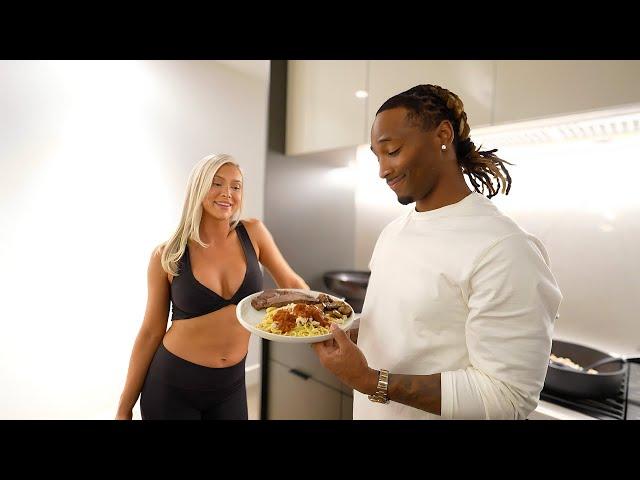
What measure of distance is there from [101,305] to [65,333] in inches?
8.2

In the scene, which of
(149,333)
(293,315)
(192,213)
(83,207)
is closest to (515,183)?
(293,315)

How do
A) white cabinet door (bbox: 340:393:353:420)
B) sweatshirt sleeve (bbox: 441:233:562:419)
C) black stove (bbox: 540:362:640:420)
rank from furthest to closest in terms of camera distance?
white cabinet door (bbox: 340:393:353:420) < black stove (bbox: 540:362:640:420) < sweatshirt sleeve (bbox: 441:233:562:419)

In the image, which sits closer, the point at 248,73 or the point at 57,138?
the point at 57,138

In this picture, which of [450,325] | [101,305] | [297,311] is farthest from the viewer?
[101,305]

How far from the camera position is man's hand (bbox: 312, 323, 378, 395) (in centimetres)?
67

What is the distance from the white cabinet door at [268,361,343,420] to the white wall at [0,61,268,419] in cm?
91

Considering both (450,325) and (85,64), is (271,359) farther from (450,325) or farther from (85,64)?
(85,64)

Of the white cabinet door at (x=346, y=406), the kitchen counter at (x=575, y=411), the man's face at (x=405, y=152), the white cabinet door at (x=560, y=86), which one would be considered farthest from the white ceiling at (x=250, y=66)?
the kitchen counter at (x=575, y=411)

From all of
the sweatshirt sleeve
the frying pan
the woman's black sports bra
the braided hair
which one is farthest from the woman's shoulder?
the frying pan

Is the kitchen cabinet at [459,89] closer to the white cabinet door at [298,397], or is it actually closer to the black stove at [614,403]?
the black stove at [614,403]

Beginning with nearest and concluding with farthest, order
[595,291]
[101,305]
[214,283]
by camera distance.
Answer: [214,283]
[595,291]
[101,305]

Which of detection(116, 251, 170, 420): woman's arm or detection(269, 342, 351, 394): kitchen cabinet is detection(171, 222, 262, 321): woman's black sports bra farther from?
detection(269, 342, 351, 394): kitchen cabinet

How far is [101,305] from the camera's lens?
193cm
